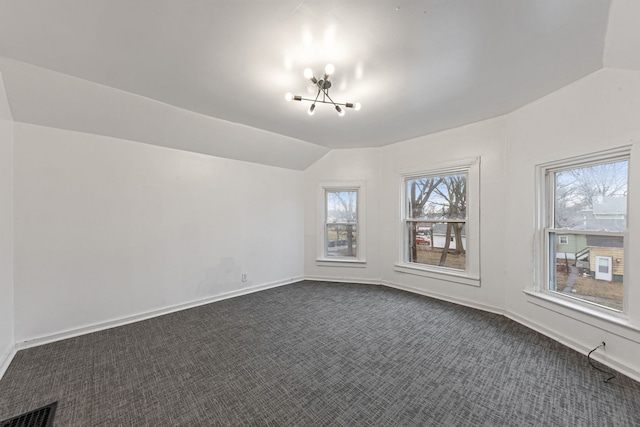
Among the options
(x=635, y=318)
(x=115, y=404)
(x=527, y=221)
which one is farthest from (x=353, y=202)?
(x=115, y=404)

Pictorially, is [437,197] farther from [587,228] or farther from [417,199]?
[587,228]

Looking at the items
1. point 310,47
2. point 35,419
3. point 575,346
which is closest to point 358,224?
point 575,346

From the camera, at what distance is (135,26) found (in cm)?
155

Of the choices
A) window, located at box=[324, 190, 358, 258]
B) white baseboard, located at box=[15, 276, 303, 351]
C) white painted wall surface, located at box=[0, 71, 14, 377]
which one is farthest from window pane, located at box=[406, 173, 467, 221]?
white painted wall surface, located at box=[0, 71, 14, 377]

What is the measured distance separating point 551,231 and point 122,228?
187 inches

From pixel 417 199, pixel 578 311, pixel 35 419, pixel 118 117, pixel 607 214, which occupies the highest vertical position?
pixel 118 117

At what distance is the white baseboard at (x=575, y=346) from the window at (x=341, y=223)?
2.47 metres

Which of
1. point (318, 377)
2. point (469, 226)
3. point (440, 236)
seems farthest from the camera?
point (440, 236)

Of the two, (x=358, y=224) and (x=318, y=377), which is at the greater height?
(x=358, y=224)

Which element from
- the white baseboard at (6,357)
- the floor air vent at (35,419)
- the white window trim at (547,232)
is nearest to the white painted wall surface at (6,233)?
the white baseboard at (6,357)

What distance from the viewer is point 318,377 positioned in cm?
195

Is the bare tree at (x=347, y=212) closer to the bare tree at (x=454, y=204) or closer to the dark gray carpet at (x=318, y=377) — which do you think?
the bare tree at (x=454, y=204)

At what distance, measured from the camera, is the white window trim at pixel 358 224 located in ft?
14.7

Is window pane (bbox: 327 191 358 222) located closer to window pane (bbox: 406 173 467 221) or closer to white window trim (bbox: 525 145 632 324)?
window pane (bbox: 406 173 467 221)
